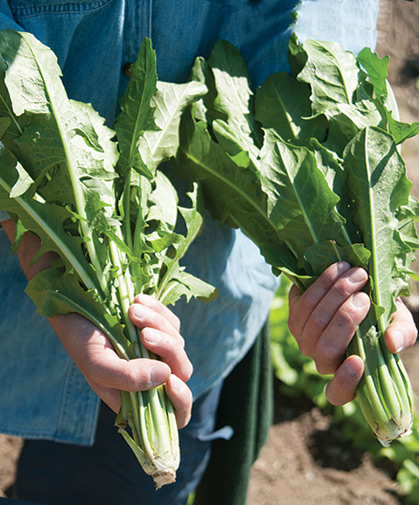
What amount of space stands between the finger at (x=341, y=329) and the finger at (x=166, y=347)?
0.26 meters

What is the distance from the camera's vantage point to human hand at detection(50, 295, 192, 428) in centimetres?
107

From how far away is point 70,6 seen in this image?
120 centimetres

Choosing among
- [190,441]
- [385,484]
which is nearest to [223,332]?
[190,441]

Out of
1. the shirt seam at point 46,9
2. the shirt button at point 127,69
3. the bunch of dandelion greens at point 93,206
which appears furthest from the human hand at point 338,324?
the shirt seam at point 46,9

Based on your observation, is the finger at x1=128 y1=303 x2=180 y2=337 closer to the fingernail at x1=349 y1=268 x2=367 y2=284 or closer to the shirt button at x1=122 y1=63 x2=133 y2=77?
the fingernail at x1=349 y1=268 x2=367 y2=284

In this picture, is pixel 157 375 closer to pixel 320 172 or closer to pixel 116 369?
pixel 116 369

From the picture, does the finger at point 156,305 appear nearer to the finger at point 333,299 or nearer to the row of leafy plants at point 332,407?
the finger at point 333,299

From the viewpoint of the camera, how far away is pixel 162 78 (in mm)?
1403

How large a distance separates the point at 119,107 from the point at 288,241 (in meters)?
0.47

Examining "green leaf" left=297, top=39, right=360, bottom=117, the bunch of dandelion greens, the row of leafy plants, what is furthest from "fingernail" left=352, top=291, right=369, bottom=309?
the row of leafy plants

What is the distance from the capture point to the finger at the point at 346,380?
116 centimetres

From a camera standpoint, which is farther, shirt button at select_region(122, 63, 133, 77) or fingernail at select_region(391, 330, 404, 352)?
shirt button at select_region(122, 63, 133, 77)

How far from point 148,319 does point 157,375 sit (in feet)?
0.33

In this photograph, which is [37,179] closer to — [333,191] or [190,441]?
[333,191]
